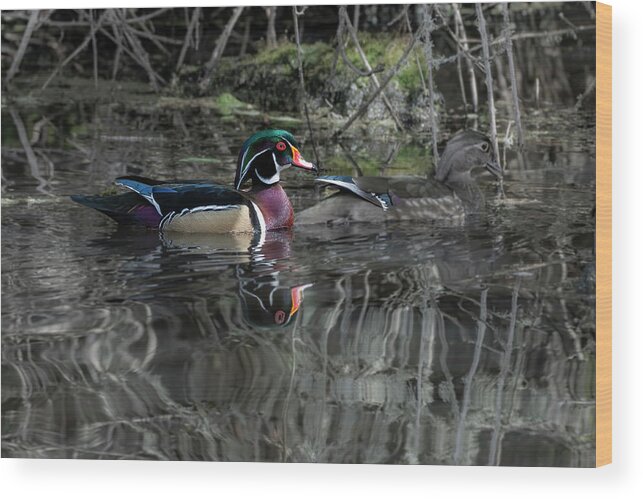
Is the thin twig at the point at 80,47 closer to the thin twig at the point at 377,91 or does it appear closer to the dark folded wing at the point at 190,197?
the dark folded wing at the point at 190,197

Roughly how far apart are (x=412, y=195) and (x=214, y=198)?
701mm

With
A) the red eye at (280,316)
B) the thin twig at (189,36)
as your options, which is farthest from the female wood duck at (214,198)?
the red eye at (280,316)

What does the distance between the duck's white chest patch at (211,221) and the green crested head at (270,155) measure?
0.13 metres

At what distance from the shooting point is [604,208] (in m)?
5.15

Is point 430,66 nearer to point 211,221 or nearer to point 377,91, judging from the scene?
point 377,91

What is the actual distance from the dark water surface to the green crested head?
12 cm

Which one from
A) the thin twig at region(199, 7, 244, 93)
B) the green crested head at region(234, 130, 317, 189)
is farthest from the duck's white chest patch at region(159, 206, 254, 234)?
the thin twig at region(199, 7, 244, 93)

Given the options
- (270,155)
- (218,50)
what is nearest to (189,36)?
(218,50)

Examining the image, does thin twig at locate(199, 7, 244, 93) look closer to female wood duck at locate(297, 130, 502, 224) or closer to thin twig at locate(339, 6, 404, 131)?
thin twig at locate(339, 6, 404, 131)

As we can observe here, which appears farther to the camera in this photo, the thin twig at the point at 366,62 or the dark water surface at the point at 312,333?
the thin twig at the point at 366,62

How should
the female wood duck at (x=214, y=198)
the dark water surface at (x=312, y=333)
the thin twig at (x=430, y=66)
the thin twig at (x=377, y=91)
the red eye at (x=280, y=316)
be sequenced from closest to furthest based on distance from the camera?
the dark water surface at (x=312, y=333), the red eye at (x=280, y=316), the thin twig at (x=430, y=66), the thin twig at (x=377, y=91), the female wood duck at (x=214, y=198)

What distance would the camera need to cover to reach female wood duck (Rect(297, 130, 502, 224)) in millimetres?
5434

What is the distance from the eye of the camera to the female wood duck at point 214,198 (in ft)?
18.1

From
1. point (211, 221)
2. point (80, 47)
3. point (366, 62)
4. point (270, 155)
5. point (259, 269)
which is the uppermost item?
point (80, 47)
